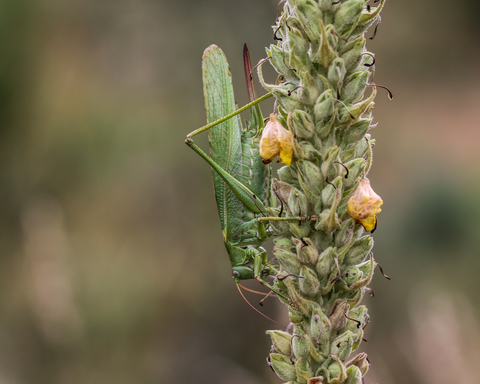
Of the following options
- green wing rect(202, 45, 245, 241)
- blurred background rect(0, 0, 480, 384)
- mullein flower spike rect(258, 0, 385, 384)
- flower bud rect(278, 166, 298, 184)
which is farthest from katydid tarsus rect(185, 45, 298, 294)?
blurred background rect(0, 0, 480, 384)

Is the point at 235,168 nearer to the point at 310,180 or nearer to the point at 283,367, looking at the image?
the point at 310,180

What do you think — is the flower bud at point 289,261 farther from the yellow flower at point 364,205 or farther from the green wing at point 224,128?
the green wing at point 224,128

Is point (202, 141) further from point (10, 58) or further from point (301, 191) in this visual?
point (301, 191)

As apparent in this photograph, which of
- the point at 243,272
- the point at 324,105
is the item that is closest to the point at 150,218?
the point at 243,272

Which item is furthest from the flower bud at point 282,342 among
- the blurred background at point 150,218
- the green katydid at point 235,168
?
the blurred background at point 150,218

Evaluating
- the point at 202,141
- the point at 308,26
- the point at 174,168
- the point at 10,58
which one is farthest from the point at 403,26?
the point at 308,26

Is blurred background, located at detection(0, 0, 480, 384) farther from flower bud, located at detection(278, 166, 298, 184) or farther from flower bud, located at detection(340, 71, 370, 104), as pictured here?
flower bud, located at detection(340, 71, 370, 104)
